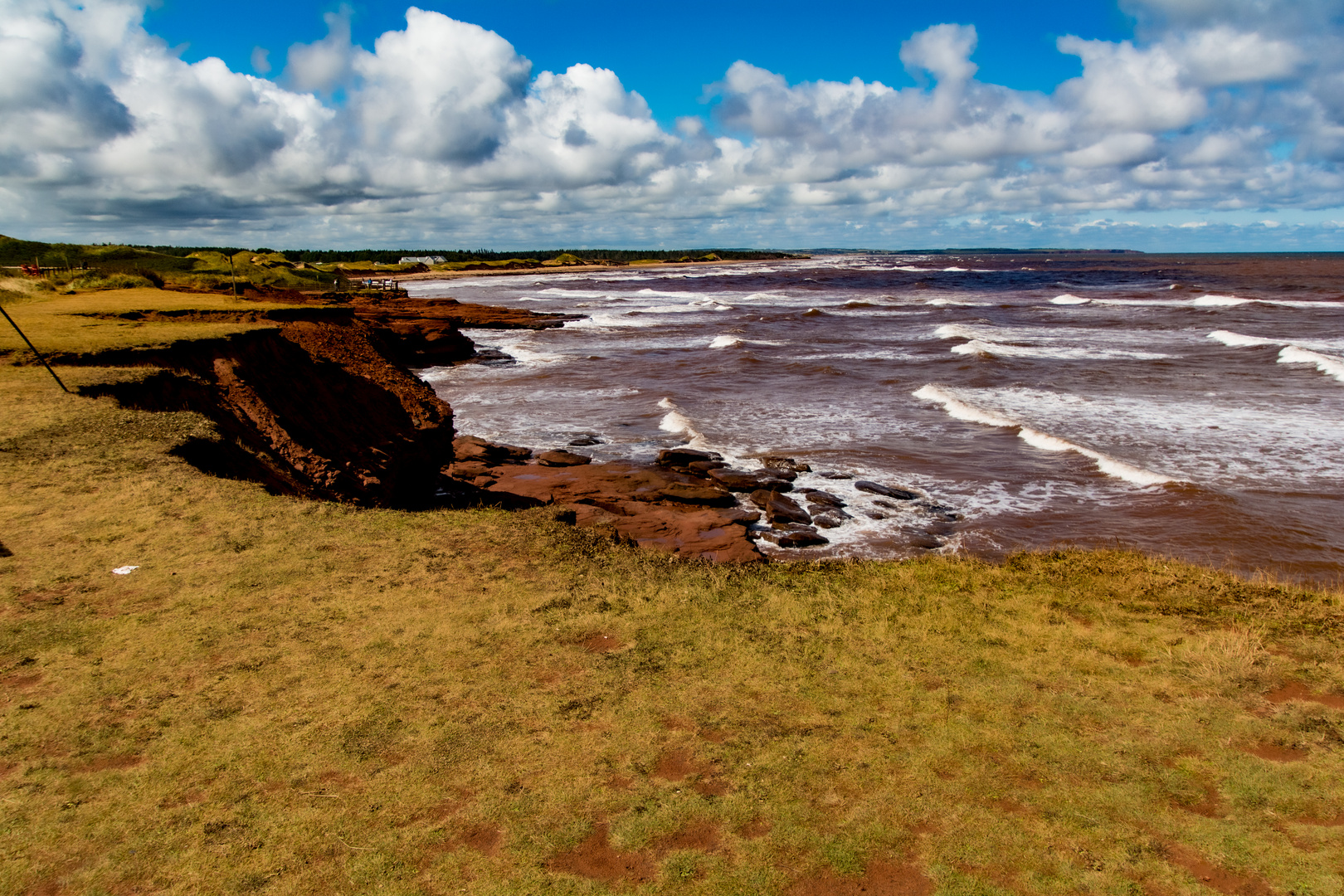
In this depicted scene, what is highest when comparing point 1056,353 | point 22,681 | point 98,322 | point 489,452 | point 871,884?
point 98,322

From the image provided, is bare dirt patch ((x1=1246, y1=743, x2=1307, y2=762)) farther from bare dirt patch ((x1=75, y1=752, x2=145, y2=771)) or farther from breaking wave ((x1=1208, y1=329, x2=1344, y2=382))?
breaking wave ((x1=1208, y1=329, x2=1344, y2=382))

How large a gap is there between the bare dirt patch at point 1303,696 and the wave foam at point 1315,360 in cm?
2867

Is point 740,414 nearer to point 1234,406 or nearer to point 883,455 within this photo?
point 883,455

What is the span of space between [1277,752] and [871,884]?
3.35 m

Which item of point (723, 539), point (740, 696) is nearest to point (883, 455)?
point (723, 539)

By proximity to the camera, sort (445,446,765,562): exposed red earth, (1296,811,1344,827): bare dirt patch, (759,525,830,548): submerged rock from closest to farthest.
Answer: (1296,811,1344,827): bare dirt patch
(445,446,765,562): exposed red earth
(759,525,830,548): submerged rock

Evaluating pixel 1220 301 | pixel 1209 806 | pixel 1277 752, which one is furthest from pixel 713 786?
pixel 1220 301

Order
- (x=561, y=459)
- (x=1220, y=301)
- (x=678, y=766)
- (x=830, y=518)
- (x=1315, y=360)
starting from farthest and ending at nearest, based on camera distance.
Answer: (x=1220, y=301) → (x=1315, y=360) → (x=561, y=459) → (x=830, y=518) → (x=678, y=766)

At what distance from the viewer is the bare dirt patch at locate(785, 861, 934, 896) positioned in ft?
13.4

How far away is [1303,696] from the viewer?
5.96 meters

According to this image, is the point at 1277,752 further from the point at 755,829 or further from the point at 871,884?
the point at 755,829

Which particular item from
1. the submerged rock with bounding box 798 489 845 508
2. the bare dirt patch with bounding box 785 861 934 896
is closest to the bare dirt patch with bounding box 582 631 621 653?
the bare dirt patch with bounding box 785 861 934 896

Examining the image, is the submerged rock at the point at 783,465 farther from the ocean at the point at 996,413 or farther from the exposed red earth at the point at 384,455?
the ocean at the point at 996,413

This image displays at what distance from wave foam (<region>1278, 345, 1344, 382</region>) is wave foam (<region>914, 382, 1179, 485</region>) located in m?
14.8
